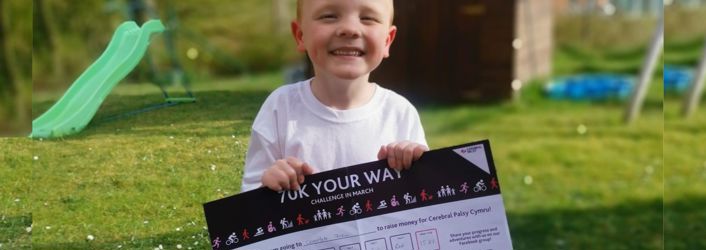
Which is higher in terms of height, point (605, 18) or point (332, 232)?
point (605, 18)

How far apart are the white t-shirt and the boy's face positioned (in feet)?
0.29

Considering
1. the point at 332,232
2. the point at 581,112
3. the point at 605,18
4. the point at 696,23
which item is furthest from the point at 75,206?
the point at 696,23

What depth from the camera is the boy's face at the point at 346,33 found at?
2166 mm

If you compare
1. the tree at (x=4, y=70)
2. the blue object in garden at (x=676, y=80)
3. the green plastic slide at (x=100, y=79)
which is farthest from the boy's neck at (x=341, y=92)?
the blue object in garden at (x=676, y=80)

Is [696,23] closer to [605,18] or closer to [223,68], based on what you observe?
[605,18]

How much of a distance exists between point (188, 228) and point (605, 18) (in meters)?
5.18

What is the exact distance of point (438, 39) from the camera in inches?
251

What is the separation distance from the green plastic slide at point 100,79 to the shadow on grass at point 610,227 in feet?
7.59

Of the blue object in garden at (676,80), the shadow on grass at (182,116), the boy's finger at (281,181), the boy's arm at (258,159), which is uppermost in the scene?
the blue object in garden at (676,80)

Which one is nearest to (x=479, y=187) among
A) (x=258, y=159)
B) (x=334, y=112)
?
(x=334, y=112)

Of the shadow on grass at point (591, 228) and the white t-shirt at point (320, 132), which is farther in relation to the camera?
the shadow on grass at point (591, 228)

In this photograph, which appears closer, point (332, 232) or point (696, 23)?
point (332, 232)

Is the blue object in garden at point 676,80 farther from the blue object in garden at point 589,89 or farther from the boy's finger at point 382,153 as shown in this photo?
the boy's finger at point 382,153

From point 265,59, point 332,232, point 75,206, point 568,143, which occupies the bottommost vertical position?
point 332,232
